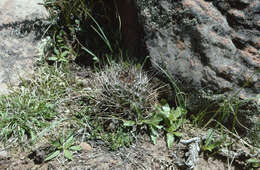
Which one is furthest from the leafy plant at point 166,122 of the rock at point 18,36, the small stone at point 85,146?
the rock at point 18,36

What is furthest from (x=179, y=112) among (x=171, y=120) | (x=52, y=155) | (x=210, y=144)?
(x=52, y=155)

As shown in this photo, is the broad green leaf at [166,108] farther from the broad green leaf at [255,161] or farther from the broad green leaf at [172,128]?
the broad green leaf at [255,161]

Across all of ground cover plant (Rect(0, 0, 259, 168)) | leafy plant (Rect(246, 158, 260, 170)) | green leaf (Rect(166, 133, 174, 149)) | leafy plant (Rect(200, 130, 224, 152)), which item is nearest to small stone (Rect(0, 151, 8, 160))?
ground cover plant (Rect(0, 0, 259, 168))

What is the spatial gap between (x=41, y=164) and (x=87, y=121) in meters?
0.47

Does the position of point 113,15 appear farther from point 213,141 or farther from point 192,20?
point 213,141

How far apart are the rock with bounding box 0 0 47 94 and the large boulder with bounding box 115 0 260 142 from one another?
3.88ft

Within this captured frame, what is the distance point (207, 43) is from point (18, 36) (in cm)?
186

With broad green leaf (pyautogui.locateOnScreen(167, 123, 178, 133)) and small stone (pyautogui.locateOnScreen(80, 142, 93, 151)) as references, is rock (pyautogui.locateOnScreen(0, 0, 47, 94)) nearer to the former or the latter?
small stone (pyautogui.locateOnScreen(80, 142, 93, 151))

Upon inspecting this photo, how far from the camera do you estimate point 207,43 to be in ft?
7.29

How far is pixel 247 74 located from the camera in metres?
2.15

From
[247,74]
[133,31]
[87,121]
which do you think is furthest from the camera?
[133,31]

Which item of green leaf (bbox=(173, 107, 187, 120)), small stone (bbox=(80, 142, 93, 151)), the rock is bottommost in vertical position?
small stone (bbox=(80, 142, 93, 151))

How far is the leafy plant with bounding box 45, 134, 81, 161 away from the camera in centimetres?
217

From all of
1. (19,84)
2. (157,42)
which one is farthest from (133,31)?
(19,84)
